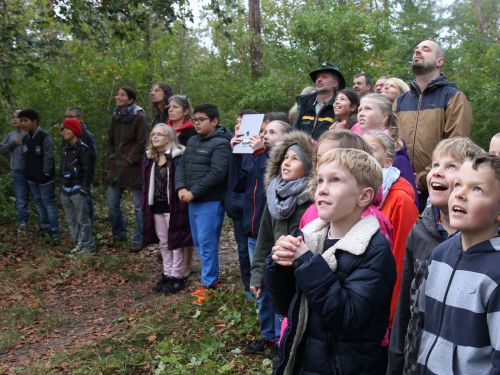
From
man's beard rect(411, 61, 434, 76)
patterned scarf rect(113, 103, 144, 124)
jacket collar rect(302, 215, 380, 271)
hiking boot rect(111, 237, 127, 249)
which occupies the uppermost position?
man's beard rect(411, 61, 434, 76)

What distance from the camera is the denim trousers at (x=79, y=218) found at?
812cm

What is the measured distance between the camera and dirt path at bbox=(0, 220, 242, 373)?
5.58 m

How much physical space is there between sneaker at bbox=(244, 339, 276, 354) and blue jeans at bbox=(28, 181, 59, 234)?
5.17m

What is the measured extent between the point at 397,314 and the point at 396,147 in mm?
1745

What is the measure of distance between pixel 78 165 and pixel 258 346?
177 inches

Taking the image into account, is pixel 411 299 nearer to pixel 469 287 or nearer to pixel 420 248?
pixel 420 248

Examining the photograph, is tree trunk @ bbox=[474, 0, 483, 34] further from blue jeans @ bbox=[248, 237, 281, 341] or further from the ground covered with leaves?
blue jeans @ bbox=[248, 237, 281, 341]

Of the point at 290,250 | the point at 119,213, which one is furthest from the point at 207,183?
the point at 290,250

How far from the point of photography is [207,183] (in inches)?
240

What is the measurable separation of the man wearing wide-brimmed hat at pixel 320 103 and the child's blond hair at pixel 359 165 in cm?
298

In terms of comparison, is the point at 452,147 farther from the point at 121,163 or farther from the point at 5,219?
the point at 5,219

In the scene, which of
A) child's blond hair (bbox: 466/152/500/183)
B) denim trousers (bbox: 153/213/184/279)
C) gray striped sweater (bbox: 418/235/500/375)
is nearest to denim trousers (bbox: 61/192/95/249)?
denim trousers (bbox: 153/213/184/279)

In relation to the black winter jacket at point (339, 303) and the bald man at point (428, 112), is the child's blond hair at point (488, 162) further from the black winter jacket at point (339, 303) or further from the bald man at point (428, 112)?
the bald man at point (428, 112)

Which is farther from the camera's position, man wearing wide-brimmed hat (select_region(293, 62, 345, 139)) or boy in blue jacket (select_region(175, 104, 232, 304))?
boy in blue jacket (select_region(175, 104, 232, 304))
